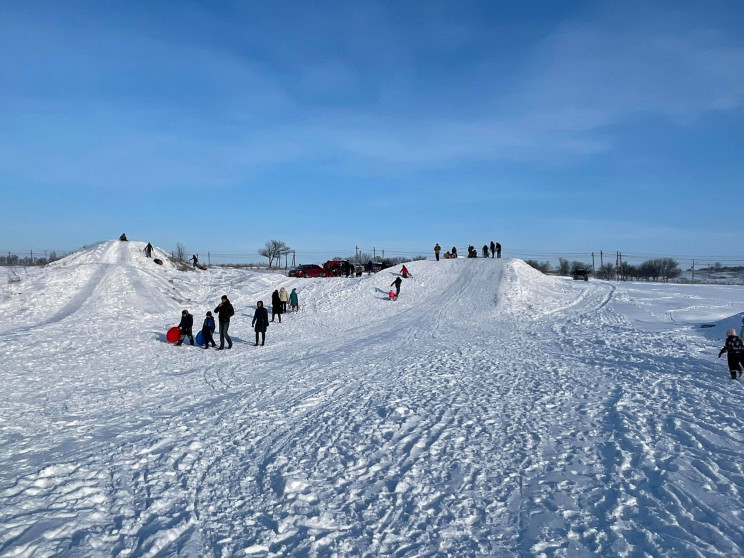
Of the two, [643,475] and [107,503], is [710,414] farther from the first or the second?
[107,503]

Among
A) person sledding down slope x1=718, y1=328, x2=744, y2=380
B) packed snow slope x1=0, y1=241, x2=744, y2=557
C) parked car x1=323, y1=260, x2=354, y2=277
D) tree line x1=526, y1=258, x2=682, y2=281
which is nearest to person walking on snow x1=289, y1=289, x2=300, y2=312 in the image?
packed snow slope x1=0, y1=241, x2=744, y2=557

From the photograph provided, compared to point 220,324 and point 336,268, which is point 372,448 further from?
point 336,268

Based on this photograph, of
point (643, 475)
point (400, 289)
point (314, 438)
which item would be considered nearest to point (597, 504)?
point (643, 475)

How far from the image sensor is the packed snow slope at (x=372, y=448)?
15.4 feet

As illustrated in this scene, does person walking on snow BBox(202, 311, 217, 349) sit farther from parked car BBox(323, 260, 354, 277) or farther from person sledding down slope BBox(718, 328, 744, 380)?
parked car BBox(323, 260, 354, 277)

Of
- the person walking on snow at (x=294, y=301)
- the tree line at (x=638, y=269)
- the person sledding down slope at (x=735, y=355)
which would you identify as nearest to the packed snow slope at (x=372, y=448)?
the person sledding down slope at (x=735, y=355)

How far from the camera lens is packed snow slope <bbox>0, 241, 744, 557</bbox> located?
15.4ft

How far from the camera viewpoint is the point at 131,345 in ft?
54.9

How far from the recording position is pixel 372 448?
22.8 feet

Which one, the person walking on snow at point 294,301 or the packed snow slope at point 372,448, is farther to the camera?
the person walking on snow at point 294,301

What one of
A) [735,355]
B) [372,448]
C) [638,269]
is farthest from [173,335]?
[638,269]

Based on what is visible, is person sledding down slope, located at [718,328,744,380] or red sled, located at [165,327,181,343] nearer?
person sledding down slope, located at [718,328,744,380]

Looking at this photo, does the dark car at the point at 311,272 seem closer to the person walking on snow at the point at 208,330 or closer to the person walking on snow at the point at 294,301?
the person walking on snow at the point at 294,301

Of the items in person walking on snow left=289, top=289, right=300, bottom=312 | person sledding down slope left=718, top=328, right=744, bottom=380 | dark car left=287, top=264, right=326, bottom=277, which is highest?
dark car left=287, top=264, right=326, bottom=277
